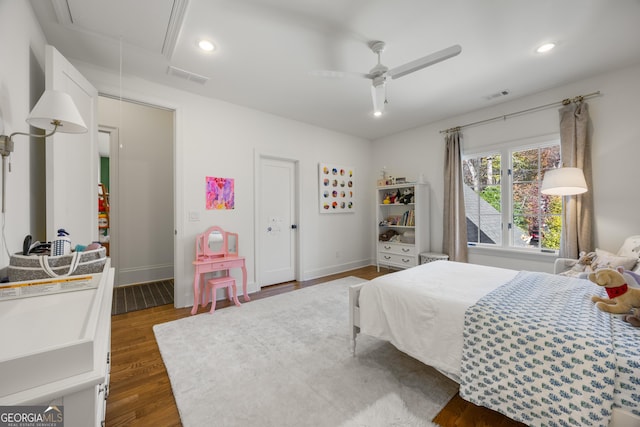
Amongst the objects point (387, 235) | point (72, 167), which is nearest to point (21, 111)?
point (72, 167)

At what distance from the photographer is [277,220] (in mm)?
4023

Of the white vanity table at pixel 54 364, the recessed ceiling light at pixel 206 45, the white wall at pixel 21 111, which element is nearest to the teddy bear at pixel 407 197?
the recessed ceiling light at pixel 206 45


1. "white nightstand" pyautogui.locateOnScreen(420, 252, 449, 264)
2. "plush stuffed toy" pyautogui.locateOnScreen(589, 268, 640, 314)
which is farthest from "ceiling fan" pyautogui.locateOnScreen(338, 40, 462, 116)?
"white nightstand" pyautogui.locateOnScreen(420, 252, 449, 264)

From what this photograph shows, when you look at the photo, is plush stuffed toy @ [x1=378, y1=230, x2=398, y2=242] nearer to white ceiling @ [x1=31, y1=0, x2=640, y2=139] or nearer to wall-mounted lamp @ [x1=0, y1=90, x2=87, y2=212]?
white ceiling @ [x1=31, y1=0, x2=640, y2=139]

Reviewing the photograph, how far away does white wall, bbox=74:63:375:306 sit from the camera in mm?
3014

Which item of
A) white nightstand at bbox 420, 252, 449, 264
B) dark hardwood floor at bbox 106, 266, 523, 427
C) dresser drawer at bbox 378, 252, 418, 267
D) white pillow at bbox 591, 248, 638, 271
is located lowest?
dark hardwood floor at bbox 106, 266, 523, 427

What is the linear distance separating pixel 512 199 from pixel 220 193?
4004 millimetres

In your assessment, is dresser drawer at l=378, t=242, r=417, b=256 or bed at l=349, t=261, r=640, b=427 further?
dresser drawer at l=378, t=242, r=417, b=256

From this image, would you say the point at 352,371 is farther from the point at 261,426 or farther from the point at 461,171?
the point at 461,171

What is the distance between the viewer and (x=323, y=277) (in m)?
4.38

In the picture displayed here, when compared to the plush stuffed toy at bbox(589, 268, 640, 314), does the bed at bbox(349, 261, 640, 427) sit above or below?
below

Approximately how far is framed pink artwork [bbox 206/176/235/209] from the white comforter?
7.38 ft

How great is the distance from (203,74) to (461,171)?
3676 millimetres

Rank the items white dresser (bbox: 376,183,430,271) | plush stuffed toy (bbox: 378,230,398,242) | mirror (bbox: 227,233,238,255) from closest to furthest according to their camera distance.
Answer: mirror (bbox: 227,233,238,255) → white dresser (bbox: 376,183,430,271) → plush stuffed toy (bbox: 378,230,398,242)
